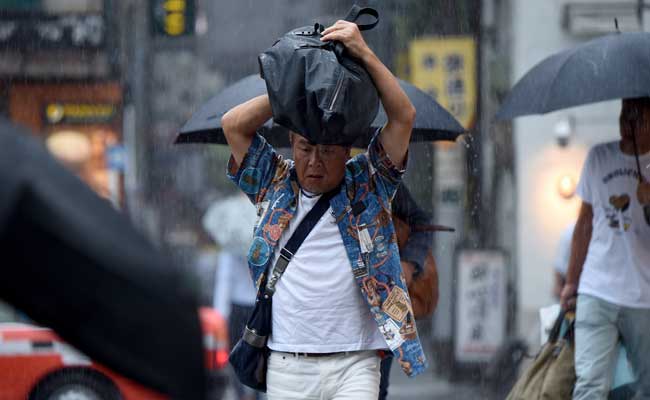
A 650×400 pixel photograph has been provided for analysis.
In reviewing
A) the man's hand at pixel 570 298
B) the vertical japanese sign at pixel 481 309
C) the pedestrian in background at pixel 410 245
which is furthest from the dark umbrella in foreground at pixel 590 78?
the vertical japanese sign at pixel 481 309

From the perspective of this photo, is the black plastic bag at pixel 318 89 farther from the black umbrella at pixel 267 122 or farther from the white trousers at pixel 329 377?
the black umbrella at pixel 267 122

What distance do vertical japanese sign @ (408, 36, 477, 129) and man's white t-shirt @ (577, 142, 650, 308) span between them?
21.2 feet

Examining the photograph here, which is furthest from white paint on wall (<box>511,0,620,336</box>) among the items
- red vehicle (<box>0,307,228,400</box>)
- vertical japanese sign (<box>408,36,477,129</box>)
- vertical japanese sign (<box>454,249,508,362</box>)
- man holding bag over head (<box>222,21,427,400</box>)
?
man holding bag over head (<box>222,21,427,400</box>)

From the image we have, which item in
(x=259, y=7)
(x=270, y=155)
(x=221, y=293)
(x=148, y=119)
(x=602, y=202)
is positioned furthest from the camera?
(x=148, y=119)

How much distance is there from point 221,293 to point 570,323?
3.53 m

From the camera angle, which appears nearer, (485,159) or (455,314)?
(455,314)

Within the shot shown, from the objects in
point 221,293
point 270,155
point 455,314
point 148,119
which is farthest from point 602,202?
point 148,119

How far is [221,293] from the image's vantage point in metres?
8.61

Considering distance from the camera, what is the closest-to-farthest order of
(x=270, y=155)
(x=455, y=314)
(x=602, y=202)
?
(x=270, y=155), (x=602, y=202), (x=455, y=314)

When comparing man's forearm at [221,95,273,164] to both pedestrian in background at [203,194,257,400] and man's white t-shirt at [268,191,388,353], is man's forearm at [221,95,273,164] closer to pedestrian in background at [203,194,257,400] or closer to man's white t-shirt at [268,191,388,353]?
man's white t-shirt at [268,191,388,353]

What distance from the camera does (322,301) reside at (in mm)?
3973

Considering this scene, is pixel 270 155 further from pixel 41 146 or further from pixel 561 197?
pixel 561 197

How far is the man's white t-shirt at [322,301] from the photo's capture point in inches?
156

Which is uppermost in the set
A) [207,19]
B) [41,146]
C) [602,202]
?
[207,19]
